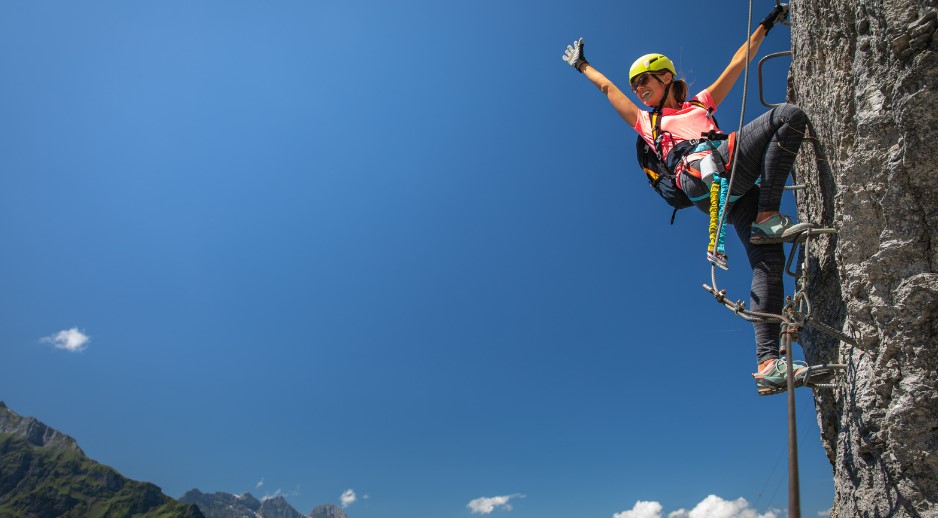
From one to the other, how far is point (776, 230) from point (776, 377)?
124 cm

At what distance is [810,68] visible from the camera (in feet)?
16.8

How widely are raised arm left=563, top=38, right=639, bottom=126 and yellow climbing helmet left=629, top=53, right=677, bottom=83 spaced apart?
274 millimetres

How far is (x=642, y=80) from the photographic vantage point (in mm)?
6020

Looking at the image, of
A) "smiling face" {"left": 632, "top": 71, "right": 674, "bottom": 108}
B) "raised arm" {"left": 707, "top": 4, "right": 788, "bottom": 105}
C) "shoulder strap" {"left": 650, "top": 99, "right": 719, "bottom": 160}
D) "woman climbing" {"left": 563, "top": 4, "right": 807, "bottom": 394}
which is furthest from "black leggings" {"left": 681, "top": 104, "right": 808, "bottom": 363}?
"smiling face" {"left": 632, "top": 71, "right": 674, "bottom": 108}

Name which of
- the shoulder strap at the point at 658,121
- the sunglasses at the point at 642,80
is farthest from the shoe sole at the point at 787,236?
the sunglasses at the point at 642,80

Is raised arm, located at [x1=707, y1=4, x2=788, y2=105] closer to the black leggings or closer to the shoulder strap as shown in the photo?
the shoulder strap

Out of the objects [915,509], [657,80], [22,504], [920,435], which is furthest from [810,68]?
[22,504]

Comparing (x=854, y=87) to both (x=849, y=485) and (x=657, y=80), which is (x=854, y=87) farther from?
(x=849, y=485)

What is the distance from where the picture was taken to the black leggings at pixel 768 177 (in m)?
4.71

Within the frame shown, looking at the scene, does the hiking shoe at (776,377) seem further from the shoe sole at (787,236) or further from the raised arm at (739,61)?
the raised arm at (739,61)

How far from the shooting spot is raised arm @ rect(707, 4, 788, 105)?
574cm

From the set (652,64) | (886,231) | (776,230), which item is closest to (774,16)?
(652,64)

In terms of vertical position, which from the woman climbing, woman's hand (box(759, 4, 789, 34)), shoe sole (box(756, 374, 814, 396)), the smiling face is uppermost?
woman's hand (box(759, 4, 789, 34))

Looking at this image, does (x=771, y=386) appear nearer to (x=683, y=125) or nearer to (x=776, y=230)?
(x=776, y=230)
